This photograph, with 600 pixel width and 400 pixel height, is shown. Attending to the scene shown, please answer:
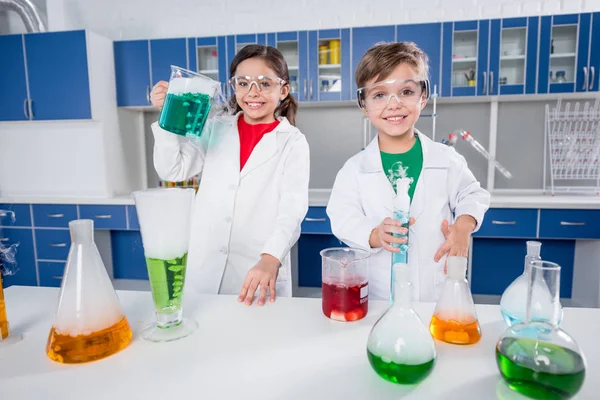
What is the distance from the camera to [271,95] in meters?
1.23

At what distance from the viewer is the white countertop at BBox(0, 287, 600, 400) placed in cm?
54

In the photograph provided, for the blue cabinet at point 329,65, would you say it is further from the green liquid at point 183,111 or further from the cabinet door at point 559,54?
the green liquid at point 183,111

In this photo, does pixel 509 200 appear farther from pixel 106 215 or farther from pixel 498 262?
pixel 106 215

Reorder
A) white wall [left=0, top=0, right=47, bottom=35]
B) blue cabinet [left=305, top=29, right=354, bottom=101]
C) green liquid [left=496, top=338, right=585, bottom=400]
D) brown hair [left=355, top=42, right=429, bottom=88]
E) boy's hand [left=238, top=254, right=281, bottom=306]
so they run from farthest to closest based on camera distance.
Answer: white wall [left=0, top=0, right=47, bottom=35] → blue cabinet [left=305, top=29, right=354, bottom=101] → brown hair [left=355, top=42, right=429, bottom=88] → boy's hand [left=238, top=254, right=281, bottom=306] → green liquid [left=496, top=338, right=585, bottom=400]

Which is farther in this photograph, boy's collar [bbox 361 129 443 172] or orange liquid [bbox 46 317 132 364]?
boy's collar [bbox 361 129 443 172]

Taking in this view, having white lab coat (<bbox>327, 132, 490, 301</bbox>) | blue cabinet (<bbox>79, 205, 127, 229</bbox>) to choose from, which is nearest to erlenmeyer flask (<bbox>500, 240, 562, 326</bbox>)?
white lab coat (<bbox>327, 132, 490, 301</bbox>)

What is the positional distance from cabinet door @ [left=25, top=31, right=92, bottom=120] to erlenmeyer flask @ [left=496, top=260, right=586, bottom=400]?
10.6 ft

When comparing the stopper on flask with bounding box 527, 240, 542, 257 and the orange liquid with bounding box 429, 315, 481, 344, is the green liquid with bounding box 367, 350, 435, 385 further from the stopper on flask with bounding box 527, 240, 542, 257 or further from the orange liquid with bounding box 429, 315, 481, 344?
the stopper on flask with bounding box 527, 240, 542, 257

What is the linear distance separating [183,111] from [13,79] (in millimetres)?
2946

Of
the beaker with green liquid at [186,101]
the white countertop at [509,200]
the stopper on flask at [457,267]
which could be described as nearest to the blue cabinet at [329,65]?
the white countertop at [509,200]

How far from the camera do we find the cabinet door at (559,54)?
2631 mm

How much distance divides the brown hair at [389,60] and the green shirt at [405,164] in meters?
0.23

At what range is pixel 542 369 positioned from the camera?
1.56 ft

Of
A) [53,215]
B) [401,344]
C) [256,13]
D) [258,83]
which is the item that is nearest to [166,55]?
[256,13]
